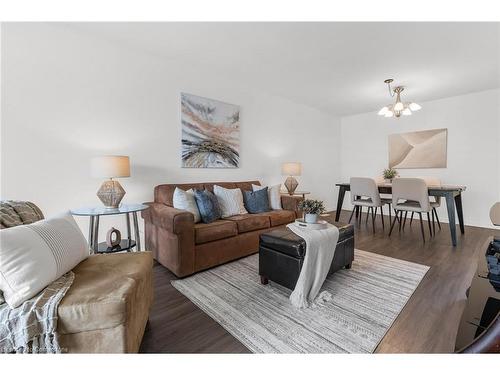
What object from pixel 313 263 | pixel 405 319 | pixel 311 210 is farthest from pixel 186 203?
pixel 405 319

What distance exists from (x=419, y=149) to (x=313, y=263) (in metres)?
4.19

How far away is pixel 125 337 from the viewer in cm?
100

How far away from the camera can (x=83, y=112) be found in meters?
2.33

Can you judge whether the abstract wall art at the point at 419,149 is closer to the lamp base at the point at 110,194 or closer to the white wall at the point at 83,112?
the white wall at the point at 83,112

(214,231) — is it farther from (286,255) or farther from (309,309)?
(309,309)

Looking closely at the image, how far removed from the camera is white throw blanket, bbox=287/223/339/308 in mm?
1695

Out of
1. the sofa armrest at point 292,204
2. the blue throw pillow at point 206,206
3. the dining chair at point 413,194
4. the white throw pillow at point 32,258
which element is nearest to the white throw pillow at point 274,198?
the sofa armrest at point 292,204

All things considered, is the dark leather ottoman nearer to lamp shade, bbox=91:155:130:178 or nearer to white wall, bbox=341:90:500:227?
lamp shade, bbox=91:155:130:178

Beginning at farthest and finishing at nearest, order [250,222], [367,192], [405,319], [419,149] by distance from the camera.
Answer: [419,149] → [367,192] → [250,222] → [405,319]

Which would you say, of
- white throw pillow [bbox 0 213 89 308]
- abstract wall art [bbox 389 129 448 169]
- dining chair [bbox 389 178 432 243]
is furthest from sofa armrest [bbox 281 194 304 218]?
abstract wall art [bbox 389 129 448 169]

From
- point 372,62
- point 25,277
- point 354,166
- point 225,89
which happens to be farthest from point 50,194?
point 354,166

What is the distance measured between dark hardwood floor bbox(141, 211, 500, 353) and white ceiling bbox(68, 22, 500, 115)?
6.89 feet
